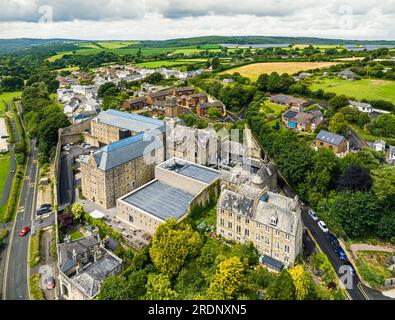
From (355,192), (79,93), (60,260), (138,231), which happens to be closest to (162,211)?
(138,231)

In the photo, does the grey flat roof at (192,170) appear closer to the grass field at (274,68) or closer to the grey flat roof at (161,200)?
the grey flat roof at (161,200)

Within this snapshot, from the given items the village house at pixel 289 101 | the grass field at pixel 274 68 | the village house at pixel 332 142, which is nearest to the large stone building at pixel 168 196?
the village house at pixel 332 142

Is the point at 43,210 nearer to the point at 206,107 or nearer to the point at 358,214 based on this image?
the point at 358,214

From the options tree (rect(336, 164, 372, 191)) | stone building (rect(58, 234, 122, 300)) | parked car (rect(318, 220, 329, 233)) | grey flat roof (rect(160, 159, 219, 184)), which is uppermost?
tree (rect(336, 164, 372, 191))

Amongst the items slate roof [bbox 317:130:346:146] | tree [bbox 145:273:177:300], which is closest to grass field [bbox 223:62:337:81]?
slate roof [bbox 317:130:346:146]

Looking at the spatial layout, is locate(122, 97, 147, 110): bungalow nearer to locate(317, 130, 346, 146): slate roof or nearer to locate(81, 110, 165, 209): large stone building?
locate(81, 110, 165, 209): large stone building

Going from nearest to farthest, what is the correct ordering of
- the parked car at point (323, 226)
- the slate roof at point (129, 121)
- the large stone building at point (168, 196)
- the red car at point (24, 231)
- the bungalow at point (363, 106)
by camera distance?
the parked car at point (323, 226) → the large stone building at point (168, 196) → the red car at point (24, 231) → the slate roof at point (129, 121) → the bungalow at point (363, 106)

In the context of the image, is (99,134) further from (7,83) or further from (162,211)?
(7,83)
